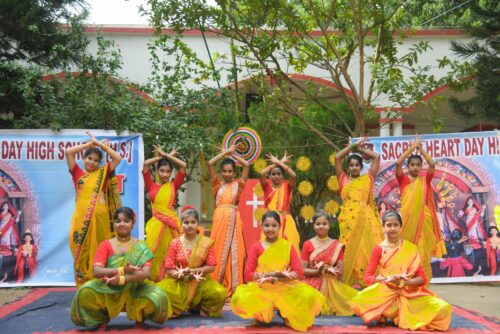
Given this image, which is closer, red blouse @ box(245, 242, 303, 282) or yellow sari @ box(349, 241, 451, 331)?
yellow sari @ box(349, 241, 451, 331)

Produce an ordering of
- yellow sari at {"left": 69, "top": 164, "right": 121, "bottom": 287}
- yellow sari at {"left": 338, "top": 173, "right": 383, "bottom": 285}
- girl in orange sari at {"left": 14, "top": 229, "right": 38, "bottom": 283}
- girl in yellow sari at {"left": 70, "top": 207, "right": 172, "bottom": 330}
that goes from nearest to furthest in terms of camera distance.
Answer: girl in yellow sari at {"left": 70, "top": 207, "right": 172, "bottom": 330} < yellow sari at {"left": 69, "top": 164, "right": 121, "bottom": 287} < yellow sari at {"left": 338, "top": 173, "right": 383, "bottom": 285} < girl in orange sari at {"left": 14, "top": 229, "right": 38, "bottom": 283}

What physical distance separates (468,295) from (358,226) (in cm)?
199

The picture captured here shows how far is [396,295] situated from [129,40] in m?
7.39

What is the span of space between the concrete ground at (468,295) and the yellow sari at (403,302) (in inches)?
47.3

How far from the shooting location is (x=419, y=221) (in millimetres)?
5895

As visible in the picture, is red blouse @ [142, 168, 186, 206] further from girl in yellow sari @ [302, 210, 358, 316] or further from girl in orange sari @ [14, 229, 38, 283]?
girl in orange sari @ [14, 229, 38, 283]

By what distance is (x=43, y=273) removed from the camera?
7.12 m

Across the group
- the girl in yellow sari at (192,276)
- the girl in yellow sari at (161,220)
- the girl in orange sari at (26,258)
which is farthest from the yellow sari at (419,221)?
the girl in orange sari at (26,258)

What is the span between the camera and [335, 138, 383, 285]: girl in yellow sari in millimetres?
5750

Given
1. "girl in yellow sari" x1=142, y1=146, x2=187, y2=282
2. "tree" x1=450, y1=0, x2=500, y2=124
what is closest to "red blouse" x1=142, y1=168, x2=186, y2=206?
"girl in yellow sari" x1=142, y1=146, x2=187, y2=282

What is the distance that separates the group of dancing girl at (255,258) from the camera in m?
4.41

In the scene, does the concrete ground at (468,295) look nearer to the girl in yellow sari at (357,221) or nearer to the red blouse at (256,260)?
the girl in yellow sari at (357,221)

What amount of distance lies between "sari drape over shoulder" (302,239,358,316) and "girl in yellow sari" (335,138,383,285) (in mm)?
591

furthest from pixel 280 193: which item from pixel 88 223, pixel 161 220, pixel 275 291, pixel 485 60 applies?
pixel 485 60
